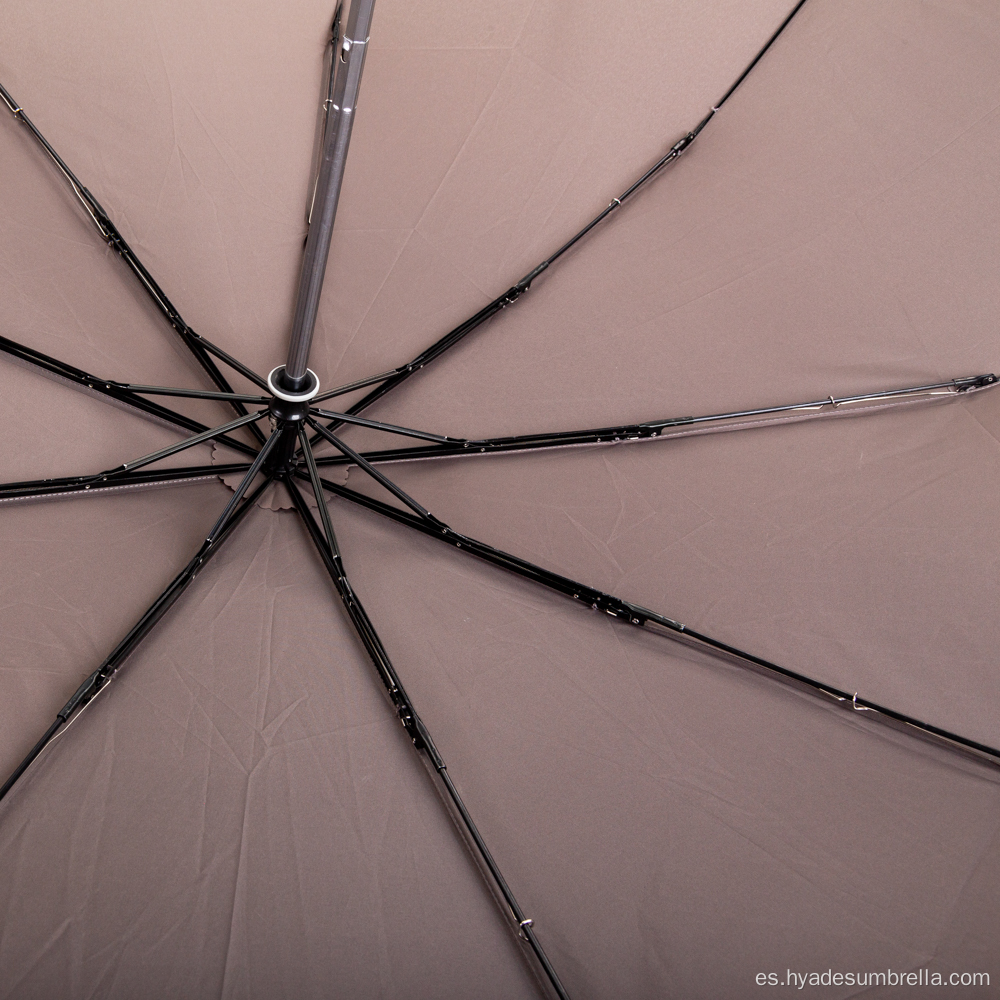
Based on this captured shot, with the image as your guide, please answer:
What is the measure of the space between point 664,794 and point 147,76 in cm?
152

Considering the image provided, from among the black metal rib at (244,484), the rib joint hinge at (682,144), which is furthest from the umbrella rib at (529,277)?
the black metal rib at (244,484)

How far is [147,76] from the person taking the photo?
1.71m

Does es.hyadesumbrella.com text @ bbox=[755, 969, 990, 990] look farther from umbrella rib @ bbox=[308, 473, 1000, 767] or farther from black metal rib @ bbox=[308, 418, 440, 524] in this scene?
black metal rib @ bbox=[308, 418, 440, 524]

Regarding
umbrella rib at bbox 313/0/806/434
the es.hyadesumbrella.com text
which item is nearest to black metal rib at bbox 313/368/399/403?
umbrella rib at bbox 313/0/806/434

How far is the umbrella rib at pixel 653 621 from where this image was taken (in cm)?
146

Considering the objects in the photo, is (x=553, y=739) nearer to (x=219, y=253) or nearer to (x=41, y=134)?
(x=219, y=253)

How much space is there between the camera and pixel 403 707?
1355 millimetres

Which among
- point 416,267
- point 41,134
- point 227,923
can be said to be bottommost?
point 227,923

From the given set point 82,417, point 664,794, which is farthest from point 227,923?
point 82,417

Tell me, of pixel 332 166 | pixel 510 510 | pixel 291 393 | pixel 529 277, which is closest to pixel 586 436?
pixel 510 510

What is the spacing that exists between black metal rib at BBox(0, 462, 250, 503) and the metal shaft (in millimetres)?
231

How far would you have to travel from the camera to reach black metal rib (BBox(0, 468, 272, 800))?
1.21 metres

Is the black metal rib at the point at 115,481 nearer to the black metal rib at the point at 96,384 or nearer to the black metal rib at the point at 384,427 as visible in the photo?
the black metal rib at the point at 96,384

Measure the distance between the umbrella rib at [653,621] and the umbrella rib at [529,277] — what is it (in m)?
0.22
